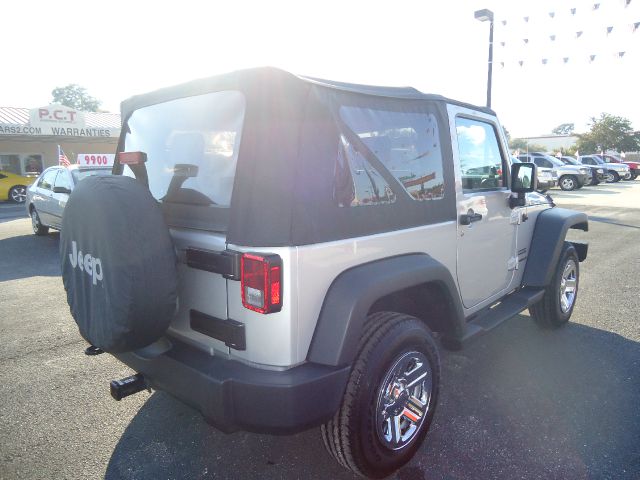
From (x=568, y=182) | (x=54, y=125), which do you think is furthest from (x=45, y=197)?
(x=568, y=182)

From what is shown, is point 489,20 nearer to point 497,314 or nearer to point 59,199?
point 59,199

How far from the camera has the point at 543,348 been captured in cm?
403

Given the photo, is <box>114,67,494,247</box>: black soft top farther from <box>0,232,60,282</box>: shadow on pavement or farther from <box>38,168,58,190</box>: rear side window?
<box>38,168,58,190</box>: rear side window

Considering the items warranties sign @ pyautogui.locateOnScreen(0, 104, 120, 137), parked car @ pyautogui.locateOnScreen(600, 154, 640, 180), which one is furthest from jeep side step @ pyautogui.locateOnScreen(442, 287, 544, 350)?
parked car @ pyautogui.locateOnScreen(600, 154, 640, 180)

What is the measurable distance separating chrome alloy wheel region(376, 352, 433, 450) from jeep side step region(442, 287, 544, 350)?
39 centimetres

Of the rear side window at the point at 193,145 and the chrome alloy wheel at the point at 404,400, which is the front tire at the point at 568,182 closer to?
the chrome alloy wheel at the point at 404,400

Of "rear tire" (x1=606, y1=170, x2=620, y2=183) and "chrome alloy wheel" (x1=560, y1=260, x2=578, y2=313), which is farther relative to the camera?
"rear tire" (x1=606, y1=170, x2=620, y2=183)

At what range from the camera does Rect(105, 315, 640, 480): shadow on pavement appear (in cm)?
248

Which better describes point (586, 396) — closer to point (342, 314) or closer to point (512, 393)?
point (512, 393)

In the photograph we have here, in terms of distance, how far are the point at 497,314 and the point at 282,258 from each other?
83.2 inches

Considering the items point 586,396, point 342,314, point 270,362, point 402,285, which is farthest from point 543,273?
point 270,362

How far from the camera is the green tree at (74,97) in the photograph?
290 ft

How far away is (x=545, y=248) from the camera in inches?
158

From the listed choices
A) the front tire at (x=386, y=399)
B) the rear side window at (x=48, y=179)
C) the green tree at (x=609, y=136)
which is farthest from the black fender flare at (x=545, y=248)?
the green tree at (x=609, y=136)
